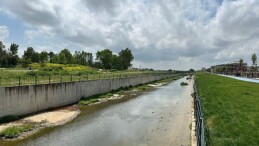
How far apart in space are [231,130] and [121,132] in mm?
8221

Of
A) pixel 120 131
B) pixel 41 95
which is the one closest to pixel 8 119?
pixel 41 95

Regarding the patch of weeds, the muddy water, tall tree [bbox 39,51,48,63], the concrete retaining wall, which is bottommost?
the muddy water

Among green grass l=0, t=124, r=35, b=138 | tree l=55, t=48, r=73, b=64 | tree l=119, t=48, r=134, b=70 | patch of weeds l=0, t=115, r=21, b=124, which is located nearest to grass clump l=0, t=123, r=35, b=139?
green grass l=0, t=124, r=35, b=138

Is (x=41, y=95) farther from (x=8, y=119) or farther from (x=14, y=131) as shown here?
(x=14, y=131)

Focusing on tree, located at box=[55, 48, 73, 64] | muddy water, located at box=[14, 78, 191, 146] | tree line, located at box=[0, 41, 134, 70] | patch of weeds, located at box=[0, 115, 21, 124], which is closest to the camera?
muddy water, located at box=[14, 78, 191, 146]

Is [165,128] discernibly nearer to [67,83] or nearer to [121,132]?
[121,132]

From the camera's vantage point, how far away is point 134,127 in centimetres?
2316

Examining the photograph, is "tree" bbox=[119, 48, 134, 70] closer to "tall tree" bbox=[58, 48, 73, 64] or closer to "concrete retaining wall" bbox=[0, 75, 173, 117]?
"tall tree" bbox=[58, 48, 73, 64]

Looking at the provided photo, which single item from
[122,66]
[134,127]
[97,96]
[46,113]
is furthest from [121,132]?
[122,66]

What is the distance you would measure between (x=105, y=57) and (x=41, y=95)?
341 ft

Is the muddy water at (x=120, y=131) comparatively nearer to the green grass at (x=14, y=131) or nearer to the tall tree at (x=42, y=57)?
the green grass at (x=14, y=131)

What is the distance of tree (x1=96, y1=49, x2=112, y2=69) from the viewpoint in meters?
133

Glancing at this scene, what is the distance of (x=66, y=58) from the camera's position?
127125mm

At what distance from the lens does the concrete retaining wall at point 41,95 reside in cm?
2480
